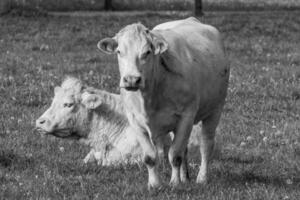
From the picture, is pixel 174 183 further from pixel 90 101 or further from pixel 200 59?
pixel 90 101

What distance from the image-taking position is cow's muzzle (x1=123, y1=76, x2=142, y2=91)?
7484mm

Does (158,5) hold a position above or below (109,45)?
below

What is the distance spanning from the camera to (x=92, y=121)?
9961 millimetres

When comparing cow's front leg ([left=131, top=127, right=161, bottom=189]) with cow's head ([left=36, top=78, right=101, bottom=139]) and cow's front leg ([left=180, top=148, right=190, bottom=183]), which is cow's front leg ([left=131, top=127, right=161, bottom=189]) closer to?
cow's front leg ([left=180, top=148, right=190, bottom=183])

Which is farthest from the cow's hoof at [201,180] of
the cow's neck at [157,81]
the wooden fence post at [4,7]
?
the wooden fence post at [4,7]

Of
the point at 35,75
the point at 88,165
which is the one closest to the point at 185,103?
the point at 88,165

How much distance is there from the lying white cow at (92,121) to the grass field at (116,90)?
0.85 ft

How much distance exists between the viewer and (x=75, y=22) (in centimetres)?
2458

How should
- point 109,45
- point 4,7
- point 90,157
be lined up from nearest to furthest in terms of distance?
point 109,45, point 90,157, point 4,7

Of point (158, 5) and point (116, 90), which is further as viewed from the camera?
point (158, 5)

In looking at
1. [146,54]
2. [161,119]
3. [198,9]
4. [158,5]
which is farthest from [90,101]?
[158,5]

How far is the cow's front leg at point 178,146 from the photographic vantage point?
8.15m

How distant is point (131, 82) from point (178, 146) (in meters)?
0.98

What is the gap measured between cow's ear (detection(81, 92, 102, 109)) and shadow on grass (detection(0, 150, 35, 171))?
2.93ft
